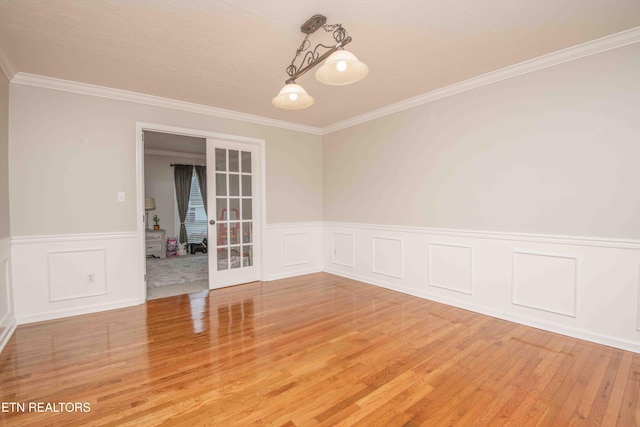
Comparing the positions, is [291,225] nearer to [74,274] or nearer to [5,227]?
[74,274]

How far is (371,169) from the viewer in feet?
14.6

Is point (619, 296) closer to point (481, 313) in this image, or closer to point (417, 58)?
point (481, 313)

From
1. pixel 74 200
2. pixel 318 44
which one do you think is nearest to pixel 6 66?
pixel 74 200

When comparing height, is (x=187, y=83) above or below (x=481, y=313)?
above

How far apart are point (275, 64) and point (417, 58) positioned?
1.33 m

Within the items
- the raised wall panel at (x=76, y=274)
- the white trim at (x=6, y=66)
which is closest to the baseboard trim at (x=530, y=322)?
the raised wall panel at (x=76, y=274)

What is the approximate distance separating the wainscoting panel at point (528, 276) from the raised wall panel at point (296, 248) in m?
1.36

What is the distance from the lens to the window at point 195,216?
7.95 m

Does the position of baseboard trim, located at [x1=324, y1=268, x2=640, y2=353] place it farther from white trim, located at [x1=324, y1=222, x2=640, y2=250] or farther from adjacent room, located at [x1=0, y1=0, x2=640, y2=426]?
white trim, located at [x1=324, y1=222, x2=640, y2=250]

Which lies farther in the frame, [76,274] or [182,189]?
[182,189]

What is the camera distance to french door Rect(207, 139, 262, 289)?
4.25m

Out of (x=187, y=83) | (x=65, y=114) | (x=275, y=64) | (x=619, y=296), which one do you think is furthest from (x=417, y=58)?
(x=65, y=114)

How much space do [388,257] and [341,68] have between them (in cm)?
293

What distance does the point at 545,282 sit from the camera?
2.83 m
